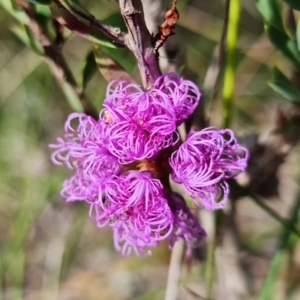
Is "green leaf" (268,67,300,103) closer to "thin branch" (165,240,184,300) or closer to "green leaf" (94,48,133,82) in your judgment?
"green leaf" (94,48,133,82)

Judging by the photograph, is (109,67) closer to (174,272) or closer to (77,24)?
(77,24)

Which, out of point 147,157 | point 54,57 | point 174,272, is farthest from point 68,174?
point 147,157

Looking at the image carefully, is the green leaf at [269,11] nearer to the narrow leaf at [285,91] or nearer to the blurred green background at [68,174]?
the narrow leaf at [285,91]

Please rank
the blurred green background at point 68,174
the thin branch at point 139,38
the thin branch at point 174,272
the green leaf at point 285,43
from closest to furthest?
the thin branch at point 139,38 < the green leaf at point 285,43 < the thin branch at point 174,272 < the blurred green background at point 68,174

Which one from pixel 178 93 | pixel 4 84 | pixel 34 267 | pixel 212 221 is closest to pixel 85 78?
pixel 178 93

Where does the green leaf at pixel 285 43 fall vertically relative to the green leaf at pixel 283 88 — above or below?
above

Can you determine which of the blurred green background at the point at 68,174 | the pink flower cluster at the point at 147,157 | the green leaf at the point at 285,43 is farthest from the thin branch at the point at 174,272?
the blurred green background at the point at 68,174

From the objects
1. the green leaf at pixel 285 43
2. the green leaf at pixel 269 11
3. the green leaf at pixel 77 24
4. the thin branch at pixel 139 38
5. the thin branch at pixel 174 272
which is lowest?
the thin branch at pixel 174 272
